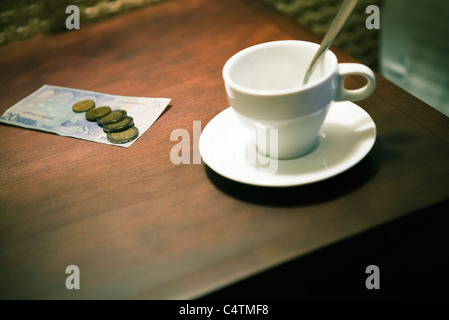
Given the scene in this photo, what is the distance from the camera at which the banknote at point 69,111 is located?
674mm

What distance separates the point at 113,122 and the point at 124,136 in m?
0.05

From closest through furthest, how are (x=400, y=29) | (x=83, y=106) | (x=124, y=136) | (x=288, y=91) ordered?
(x=288, y=91), (x=124, y=136), (x=83, y=106), (x=400, y=29)

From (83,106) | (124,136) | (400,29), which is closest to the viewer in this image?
(124,136)

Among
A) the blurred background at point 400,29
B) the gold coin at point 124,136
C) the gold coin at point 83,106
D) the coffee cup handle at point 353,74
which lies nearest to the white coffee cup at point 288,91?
the coffee cup handle at point 353,74

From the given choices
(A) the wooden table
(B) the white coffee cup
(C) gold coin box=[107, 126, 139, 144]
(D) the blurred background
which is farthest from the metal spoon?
(D) the blurred background

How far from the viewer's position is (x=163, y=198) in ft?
1.66

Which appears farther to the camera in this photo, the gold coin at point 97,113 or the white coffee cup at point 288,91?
the gold coin at point 97,113

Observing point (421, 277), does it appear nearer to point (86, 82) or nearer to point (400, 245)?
point (400, 245)

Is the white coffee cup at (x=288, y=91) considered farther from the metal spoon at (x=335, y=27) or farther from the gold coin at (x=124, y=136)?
the gold coin at (x=124, y=136)

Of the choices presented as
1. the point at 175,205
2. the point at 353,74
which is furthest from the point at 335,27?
the point at 175,205

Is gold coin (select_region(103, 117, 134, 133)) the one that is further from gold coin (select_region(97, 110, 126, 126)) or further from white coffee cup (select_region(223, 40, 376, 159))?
white coffee cup (select_region(223, 40, 376, 159))

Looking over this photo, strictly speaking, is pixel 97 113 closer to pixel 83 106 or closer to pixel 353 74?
pixel 83 106

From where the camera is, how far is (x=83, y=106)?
0.74m

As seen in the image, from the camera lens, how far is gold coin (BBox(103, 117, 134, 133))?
649 mm
